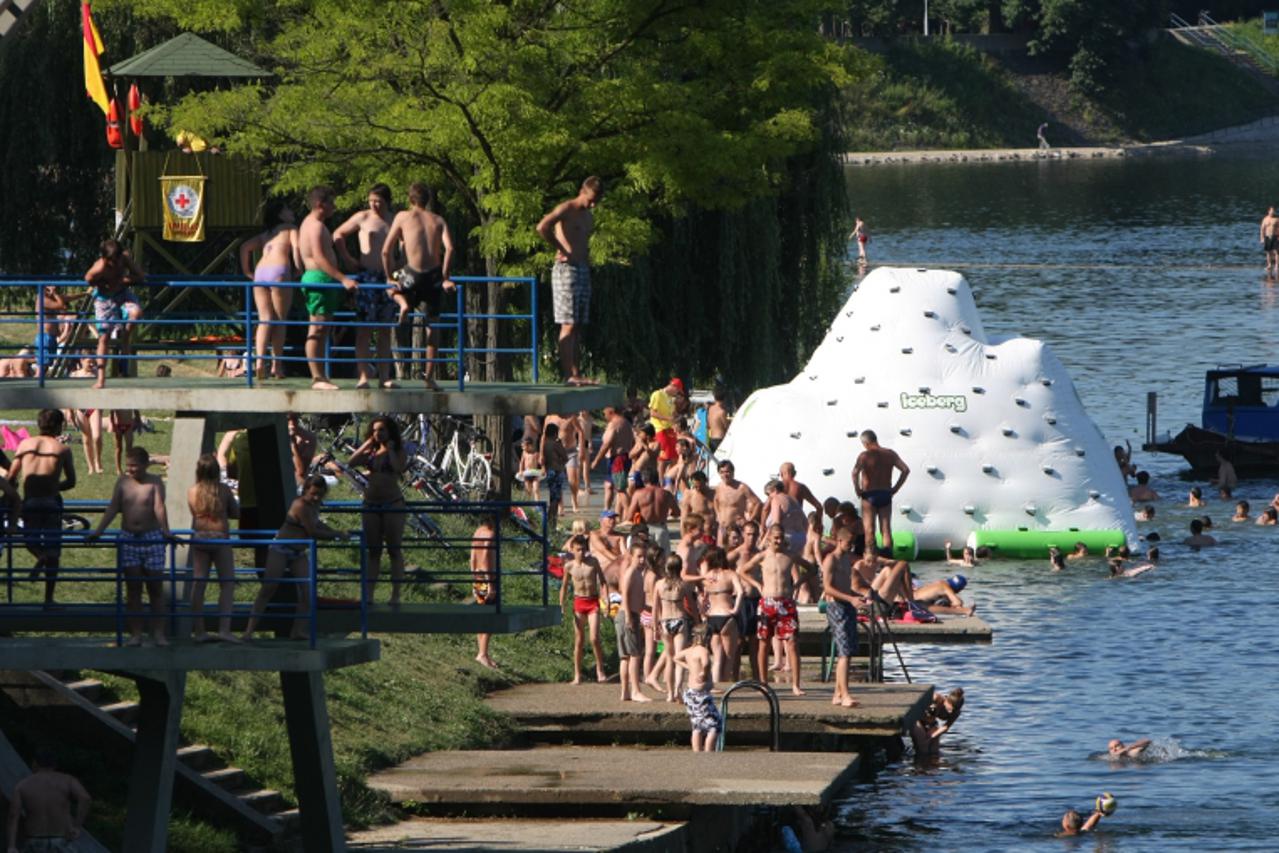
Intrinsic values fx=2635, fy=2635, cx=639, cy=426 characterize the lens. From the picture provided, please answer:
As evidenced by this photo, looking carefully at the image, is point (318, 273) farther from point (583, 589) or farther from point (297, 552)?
point (583, 589)

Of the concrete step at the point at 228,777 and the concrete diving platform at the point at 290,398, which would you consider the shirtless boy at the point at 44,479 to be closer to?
the concrete diving platform at the point at 290,398

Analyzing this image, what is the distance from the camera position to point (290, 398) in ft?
62.0

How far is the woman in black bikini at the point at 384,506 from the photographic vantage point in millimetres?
20359

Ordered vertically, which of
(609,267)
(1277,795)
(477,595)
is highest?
(609,267)

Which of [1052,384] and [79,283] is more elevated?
[79,283]

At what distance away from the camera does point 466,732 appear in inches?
1030

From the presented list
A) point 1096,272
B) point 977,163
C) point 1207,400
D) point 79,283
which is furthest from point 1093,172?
point 79,283

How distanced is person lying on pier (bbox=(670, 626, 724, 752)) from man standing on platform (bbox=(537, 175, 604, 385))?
5.33 m

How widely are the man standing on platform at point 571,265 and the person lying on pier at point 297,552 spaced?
261cm

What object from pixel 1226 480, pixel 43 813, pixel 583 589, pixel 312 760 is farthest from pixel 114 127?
pixel 1226 480

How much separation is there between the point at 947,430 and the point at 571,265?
17.7m

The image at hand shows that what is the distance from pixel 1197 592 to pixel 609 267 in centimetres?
996

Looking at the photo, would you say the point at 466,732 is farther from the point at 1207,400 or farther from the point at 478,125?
the point at 1207,400

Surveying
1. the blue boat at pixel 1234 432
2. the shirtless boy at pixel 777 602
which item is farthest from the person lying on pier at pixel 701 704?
the blue boat at pixel 1234 432
